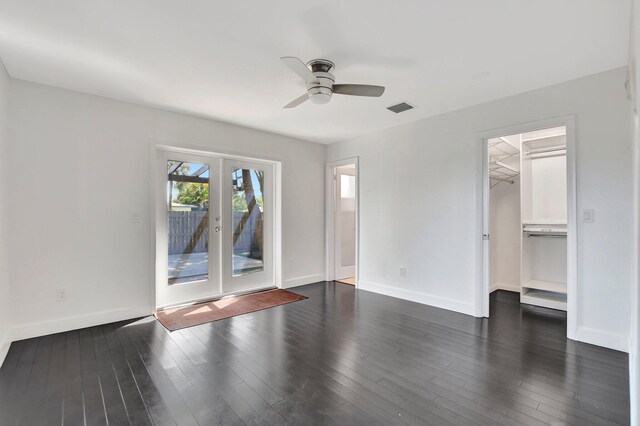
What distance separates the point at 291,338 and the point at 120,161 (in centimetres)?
277

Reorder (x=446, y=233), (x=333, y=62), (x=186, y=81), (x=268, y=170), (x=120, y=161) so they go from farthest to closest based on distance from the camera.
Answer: (x=268, y=170)
(x=446, y=233)
(x=120, y=161)
(x=186, y=81)
(x=333, y=62)

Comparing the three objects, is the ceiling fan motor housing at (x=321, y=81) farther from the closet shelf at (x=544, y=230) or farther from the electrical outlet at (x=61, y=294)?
the closet shelf at (x=544, y=230)

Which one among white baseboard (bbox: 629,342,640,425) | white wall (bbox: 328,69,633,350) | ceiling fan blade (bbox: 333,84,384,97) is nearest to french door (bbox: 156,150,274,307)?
white wall (bbox: 328,69,633,350)

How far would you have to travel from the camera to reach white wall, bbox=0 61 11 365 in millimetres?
2605

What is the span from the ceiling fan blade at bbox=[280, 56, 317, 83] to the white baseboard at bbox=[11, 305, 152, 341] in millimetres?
3198

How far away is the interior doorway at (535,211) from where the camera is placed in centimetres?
408

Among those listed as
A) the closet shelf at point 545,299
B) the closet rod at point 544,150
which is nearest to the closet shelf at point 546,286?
the closet shelf at point 545,299

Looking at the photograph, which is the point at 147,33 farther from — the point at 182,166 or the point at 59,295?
the point at 59,295

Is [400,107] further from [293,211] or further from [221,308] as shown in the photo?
[221,308]

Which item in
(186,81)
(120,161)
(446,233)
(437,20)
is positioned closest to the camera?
(437,20)

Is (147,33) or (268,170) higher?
(147,33)

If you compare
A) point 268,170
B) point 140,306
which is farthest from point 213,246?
point 268,170

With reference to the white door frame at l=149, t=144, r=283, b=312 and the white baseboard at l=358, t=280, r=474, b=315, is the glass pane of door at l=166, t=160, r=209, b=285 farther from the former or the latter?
the white baseboard at l=358, t=280, r=474, b=315

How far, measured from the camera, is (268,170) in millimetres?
5051
